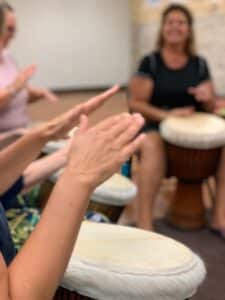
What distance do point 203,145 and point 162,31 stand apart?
2.38 ft

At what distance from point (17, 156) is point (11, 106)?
1399mm

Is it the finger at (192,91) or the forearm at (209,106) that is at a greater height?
the finger at (192,91)

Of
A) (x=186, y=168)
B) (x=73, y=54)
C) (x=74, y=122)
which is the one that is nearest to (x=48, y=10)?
(x=73, y=54)

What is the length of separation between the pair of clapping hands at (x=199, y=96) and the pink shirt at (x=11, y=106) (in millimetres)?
759

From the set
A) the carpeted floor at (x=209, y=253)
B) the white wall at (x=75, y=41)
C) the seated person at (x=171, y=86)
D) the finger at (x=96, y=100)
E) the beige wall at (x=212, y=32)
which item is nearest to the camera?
the finger at (x=96, y=100)

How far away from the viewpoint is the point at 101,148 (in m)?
0.97

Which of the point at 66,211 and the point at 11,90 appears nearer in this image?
the point at 66,211

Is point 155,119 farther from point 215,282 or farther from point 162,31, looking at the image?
point 215,282

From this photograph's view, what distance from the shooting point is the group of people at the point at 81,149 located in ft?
2.90

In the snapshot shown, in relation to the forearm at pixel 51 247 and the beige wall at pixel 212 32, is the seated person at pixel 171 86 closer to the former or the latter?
the beige wall at pixel 212 32

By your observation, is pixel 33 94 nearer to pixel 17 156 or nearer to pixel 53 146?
pixel 53 146

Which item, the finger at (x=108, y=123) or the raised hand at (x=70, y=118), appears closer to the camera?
the finger at (x=108, y=123)

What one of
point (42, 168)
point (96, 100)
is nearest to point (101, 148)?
point (96, 100)

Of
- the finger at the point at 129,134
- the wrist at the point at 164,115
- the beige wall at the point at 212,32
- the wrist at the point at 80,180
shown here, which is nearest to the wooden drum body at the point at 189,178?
the wrist at the point at 164,115
